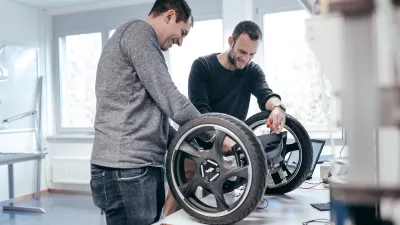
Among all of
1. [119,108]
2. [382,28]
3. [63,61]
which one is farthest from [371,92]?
[63,61]

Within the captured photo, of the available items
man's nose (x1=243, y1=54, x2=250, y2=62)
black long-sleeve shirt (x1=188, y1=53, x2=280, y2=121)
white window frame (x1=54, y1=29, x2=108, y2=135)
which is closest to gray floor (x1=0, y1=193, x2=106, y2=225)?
white window frame (x1=54, y1=29, x2=108, y2=135)

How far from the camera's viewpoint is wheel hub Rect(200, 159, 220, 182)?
1.27m

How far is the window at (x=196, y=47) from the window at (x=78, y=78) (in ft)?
4.00

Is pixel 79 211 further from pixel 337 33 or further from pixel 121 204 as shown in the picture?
pixel 337 33

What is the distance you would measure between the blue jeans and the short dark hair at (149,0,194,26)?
576 mm

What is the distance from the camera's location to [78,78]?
18.5ft

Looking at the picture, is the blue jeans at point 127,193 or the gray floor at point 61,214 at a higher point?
the blue jeans at point 127,193

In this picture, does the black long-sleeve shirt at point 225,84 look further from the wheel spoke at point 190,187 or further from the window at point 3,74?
the window at point 3,74

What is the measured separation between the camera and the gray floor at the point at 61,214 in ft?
12.9

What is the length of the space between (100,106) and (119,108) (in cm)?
9

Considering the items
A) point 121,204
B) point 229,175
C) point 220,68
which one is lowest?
point 121,204

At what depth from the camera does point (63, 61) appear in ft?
18.8

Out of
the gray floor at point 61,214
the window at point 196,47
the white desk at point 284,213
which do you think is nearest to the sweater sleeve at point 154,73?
the white desk at point 284,213

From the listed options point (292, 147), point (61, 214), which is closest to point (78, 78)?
point (61, 214)
